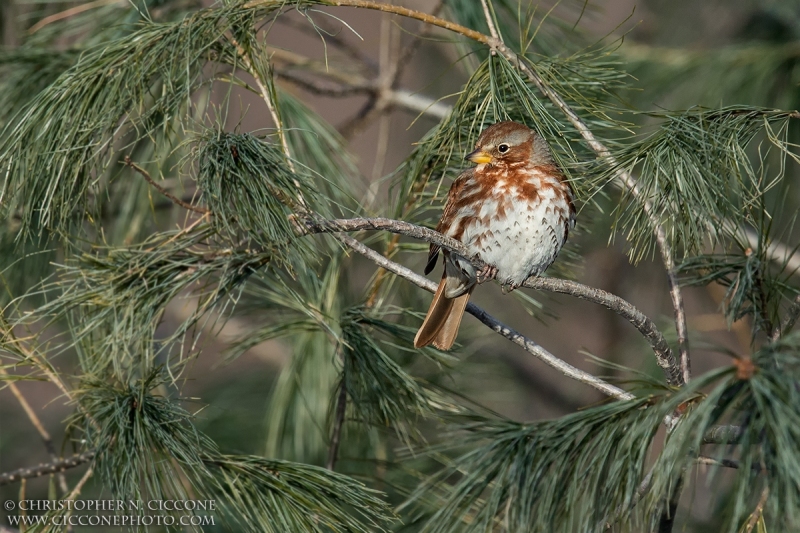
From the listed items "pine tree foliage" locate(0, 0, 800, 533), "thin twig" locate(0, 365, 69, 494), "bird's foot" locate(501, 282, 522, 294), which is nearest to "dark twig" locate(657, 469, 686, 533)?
"pine tree foliage" locate(0, 0, 800, 533)

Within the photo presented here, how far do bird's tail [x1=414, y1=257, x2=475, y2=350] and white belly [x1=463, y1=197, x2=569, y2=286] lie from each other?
0.11m

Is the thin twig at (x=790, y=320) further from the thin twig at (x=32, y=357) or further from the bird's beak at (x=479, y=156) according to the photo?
the thin twig at (x=32, y=357)

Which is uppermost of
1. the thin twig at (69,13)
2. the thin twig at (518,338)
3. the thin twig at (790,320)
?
the thin twig at (69,13)

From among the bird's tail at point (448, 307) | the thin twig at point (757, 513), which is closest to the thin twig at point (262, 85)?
the bird's tail at point (448, 307)

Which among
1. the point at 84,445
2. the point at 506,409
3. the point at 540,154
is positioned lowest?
the point at 84,445

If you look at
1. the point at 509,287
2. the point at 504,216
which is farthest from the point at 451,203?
the point at 509,287

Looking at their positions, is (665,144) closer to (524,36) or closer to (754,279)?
(754,279)

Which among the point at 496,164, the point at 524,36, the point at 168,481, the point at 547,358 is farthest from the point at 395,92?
the point at 168,481

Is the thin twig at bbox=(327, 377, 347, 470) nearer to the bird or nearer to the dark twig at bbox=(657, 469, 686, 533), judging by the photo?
the bird

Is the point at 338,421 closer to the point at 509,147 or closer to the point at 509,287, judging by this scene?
the point at 509,287

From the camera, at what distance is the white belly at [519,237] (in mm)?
2252

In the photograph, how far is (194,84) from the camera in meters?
1.94

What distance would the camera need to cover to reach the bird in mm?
2244

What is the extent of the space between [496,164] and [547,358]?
2.35 ft
